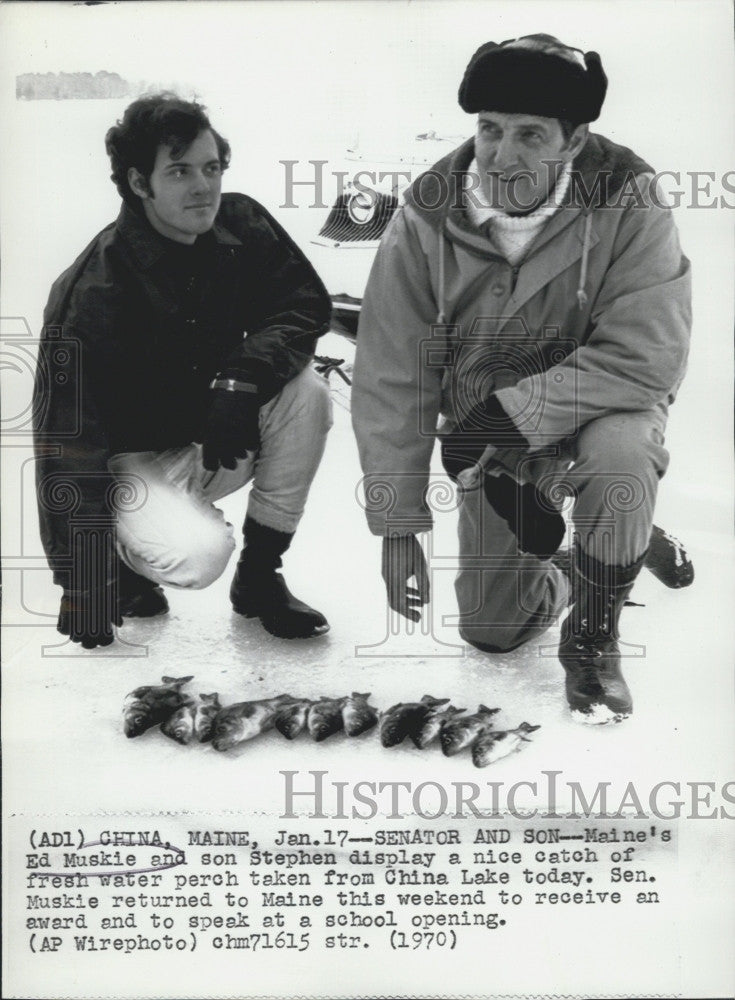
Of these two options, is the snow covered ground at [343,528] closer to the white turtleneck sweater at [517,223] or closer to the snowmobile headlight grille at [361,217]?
the snowmobile headlight grille at [361,217]

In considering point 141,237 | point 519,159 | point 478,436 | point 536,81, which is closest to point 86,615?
point 141,237

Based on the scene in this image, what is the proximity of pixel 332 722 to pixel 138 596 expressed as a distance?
1.52 ft

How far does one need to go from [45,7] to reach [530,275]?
1080 millimetres

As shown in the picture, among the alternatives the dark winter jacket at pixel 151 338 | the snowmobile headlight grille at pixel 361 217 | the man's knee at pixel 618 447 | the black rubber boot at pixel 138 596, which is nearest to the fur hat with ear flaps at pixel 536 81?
the snowmobile headlight grille at pixel 361 217

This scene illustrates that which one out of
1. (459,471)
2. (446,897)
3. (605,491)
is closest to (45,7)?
(459,471)

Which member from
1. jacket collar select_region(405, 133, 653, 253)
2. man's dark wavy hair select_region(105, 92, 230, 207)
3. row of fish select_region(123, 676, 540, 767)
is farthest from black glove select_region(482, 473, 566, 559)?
man's dark wavy hair select_region(105, 92, 230, 207)

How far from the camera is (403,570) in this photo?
241 centimetres

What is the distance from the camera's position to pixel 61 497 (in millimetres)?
2396

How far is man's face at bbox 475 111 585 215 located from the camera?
2.26 meters

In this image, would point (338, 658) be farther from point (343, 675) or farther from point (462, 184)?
point (462, 184)

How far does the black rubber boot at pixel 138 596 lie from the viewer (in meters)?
2.43

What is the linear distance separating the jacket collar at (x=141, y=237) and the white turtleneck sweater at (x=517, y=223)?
604 millimetres

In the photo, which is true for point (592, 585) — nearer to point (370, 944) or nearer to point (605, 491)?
point (605, 491)

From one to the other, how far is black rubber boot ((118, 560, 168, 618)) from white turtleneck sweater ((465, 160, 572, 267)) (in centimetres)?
95
